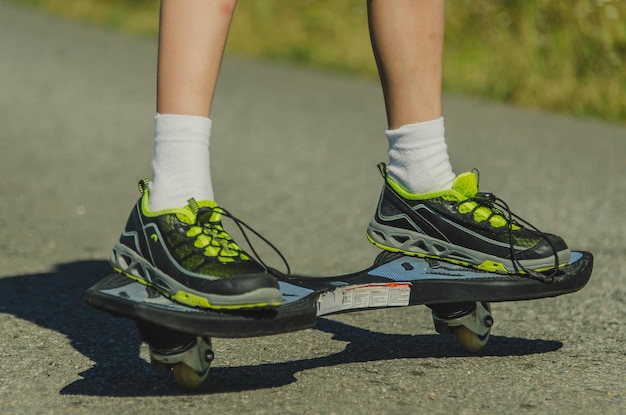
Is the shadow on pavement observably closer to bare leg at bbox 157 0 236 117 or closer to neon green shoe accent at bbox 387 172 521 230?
neon green shoe accent at bbox 387 172 521 230

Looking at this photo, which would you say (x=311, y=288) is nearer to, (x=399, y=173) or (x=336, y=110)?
(x=399, y=173)

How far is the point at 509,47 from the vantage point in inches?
301

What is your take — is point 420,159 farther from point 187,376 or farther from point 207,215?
point 187,376

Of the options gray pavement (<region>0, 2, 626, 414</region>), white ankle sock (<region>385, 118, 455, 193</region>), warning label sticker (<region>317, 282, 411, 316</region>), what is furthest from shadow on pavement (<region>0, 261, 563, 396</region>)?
white ankle sock (<region>385, 118, 455, 193</region>)

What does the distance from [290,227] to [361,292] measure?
1932 millimetres

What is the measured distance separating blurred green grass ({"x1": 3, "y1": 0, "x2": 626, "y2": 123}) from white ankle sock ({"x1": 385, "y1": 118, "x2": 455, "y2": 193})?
4257mm

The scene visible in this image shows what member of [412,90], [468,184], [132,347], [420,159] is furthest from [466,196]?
[132,347]

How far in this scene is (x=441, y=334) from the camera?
Answer: 2.86 m

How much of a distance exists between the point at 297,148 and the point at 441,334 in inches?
125

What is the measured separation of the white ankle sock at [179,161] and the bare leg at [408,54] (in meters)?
0.57

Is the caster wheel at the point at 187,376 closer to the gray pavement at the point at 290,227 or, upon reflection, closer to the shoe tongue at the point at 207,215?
the gray pavement at the point at 290,227

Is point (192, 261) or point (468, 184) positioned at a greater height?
point (468, 184)

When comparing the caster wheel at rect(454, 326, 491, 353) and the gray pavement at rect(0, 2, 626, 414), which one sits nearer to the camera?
the gray pavement at rect(0, 2, 626, 414)

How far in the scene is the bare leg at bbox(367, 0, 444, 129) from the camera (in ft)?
8.72
